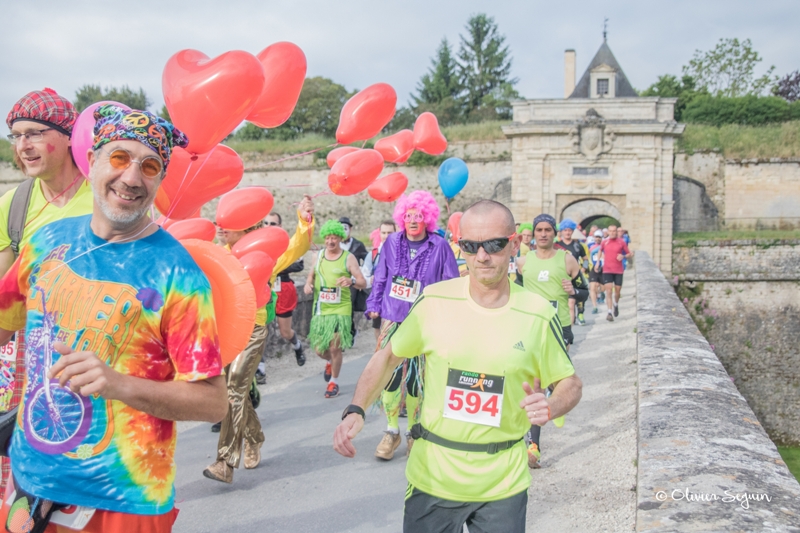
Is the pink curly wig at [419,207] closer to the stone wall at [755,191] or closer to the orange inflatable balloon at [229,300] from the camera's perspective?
the orange inflatable balloon at [229,300]

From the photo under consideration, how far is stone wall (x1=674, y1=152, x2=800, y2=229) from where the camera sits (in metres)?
33.2

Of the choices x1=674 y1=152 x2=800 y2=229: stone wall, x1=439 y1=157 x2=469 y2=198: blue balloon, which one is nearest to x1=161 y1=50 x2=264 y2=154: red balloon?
x1=439 y1=157 x2=469 y2=198: blue balloon

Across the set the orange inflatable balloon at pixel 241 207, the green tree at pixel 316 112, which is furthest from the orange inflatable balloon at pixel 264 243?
the green tree at pixel 316 112

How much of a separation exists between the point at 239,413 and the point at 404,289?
1.70 metres

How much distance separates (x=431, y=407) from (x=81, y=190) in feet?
5.90

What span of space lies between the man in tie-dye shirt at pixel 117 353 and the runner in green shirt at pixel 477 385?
74 centimetres

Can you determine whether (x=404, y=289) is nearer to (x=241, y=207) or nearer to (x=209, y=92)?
(x=241, y=207)

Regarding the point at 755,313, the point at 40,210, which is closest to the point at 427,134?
the point at 40,210

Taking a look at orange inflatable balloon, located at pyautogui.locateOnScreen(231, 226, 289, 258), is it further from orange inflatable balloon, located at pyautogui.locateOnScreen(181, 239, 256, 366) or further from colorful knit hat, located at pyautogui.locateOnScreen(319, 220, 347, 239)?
colorful knit hat, located at pyautogui.locateOnScreen(319, 220, 347, 239)

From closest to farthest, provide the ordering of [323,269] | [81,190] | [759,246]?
[81,190], [323,269], [759,246]

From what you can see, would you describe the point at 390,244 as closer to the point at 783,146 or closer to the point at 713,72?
the point at 783,146

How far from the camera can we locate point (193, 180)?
342 cm

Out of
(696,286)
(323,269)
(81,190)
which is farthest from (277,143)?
(81,190)

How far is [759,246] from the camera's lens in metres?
25.7
